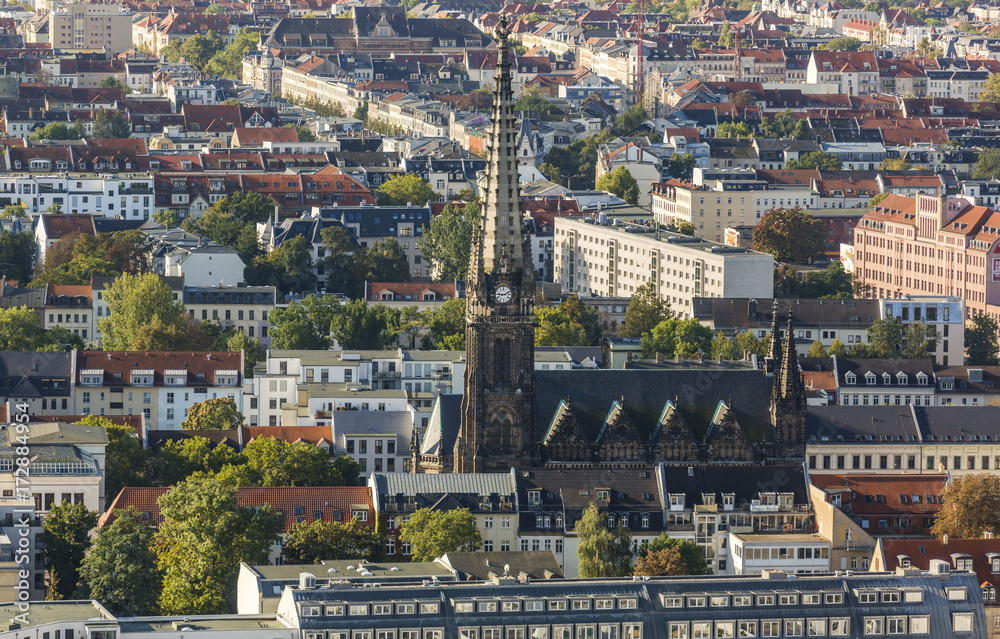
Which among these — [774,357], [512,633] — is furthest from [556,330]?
[512,633]

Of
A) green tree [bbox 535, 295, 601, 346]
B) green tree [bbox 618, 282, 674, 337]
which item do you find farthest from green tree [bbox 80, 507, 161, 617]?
green tree [bbox 618, 282, 674, 337]

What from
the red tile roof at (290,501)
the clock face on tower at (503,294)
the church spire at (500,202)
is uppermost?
the church spire at (500,202)

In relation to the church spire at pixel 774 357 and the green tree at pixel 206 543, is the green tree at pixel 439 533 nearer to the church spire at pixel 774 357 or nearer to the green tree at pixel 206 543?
the green tree at pixel 206 543

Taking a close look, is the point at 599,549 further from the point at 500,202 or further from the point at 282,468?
the point at 282,468

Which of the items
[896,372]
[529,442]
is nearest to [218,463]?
[529,442]

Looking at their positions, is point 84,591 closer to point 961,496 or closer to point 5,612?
point 5,612

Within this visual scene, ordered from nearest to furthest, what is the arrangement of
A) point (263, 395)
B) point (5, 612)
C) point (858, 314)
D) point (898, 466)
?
point (5, 612), point (898, 466), point (263, 395), point (858, 314)

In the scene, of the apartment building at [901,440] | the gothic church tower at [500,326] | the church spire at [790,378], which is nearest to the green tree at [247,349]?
the apartment building at [901,440]
